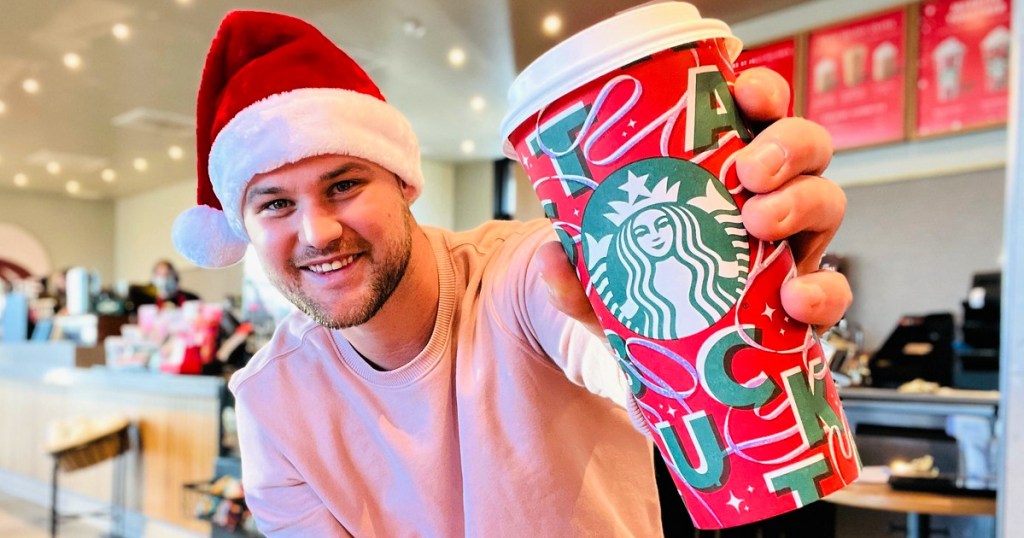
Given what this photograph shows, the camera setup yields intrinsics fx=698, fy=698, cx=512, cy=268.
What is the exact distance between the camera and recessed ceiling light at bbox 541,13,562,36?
4.24 metres

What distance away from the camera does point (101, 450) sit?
3494 mm

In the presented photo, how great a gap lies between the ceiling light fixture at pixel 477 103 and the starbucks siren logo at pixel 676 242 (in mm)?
5501

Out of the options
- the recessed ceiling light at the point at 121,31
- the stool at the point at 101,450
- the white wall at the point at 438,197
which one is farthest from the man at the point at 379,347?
the white wall at the point at 438,197

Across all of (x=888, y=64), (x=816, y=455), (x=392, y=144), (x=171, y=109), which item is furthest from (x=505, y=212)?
(x=816, y=455)

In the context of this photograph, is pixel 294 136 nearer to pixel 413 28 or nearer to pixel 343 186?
pixel 343 186

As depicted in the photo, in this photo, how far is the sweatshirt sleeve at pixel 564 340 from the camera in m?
0.63

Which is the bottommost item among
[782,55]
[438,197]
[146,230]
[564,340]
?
[564,340]

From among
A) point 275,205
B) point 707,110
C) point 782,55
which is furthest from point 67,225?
point 707,110

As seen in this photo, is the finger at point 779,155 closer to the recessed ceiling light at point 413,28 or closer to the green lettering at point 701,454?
the green lettering at point 701,454

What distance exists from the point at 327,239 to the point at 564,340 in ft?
0.94

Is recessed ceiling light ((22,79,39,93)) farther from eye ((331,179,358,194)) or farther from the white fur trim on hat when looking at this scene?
eye ((331,179,358,194))

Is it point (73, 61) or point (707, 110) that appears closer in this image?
point (707, 110)

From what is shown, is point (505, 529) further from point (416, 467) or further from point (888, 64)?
point (888, 64)

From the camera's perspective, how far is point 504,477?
763mm
